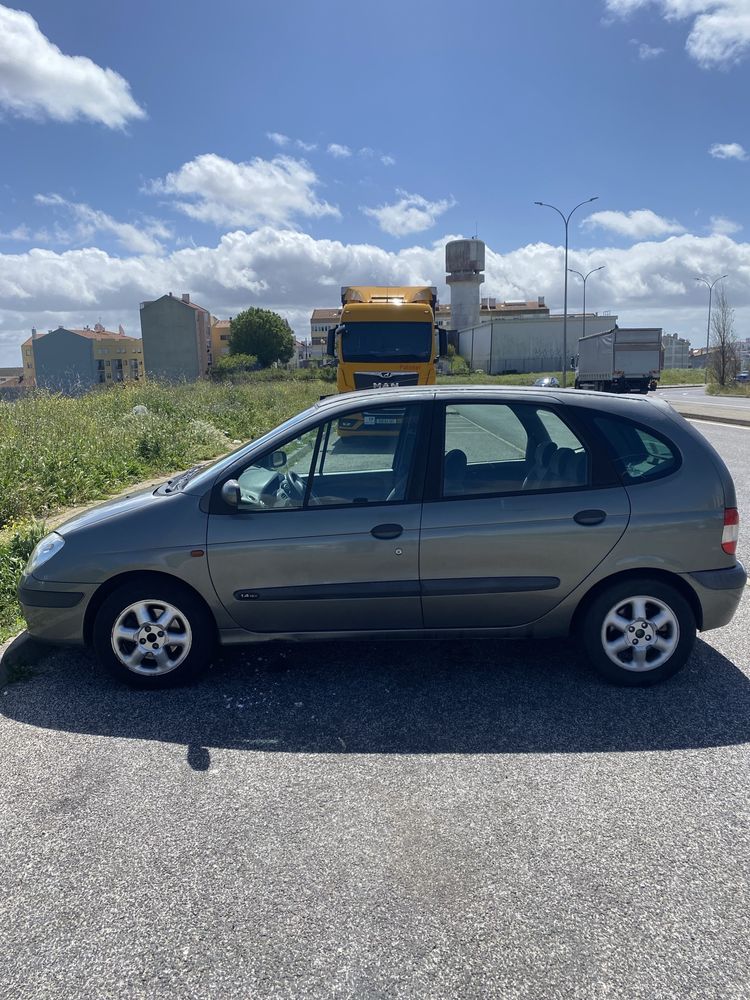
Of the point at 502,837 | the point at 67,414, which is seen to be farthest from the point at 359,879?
the point at 67,414

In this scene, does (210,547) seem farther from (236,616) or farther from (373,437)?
(373,437)

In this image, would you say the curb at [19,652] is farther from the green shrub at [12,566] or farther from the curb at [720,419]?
the curb at [720,419]

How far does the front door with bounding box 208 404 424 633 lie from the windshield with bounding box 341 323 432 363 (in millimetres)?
11920

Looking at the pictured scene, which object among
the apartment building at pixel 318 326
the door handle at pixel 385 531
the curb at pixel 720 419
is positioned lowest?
the curb at pixel 720 419

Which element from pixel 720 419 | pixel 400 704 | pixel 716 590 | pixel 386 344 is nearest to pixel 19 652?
pixel 400 704

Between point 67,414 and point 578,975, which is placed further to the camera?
point 67,414

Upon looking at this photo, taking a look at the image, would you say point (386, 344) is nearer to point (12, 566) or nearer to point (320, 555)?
point (12, 566)

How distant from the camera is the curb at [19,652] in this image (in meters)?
4.27

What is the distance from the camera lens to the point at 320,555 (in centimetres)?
394

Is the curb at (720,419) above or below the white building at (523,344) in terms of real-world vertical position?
below

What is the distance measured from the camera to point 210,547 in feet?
13.0

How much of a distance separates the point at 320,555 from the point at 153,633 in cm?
101

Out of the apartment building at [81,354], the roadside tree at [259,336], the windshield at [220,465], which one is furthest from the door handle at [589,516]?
the roadside tree at [259,336]

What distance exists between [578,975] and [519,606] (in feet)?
6.63
